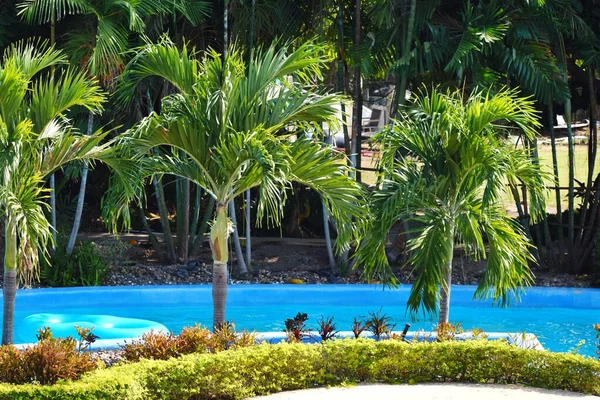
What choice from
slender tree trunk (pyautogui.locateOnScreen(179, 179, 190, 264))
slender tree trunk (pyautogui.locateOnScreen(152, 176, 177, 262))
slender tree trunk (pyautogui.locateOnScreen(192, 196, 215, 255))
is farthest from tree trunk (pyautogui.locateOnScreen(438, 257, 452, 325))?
slender tree trunk (pyautogui.locateOnScreen(152, 176, 177, 262))

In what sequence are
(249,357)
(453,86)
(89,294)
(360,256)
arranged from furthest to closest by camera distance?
(453,86), (89,294), (360,256), (249,357)

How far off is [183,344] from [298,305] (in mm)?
5411

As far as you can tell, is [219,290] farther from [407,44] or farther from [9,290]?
[407,44]

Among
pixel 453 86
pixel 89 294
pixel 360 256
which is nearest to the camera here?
pixel 360 256

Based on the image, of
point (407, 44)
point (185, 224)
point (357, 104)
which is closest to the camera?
point (407, 44)

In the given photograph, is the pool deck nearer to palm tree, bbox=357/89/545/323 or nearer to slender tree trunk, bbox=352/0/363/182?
palm tree, bbox=357/89/545/323

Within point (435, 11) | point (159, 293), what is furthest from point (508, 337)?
point (435, 11)

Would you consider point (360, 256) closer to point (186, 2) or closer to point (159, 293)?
point (159, 293)

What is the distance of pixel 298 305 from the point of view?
1376 cm

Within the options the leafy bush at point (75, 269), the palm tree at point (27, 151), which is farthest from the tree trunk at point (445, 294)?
the leafy bush at point (75, 269)

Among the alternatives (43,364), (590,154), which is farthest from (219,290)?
(590,154)

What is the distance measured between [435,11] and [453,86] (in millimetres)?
1219

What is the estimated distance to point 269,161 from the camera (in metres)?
8.27

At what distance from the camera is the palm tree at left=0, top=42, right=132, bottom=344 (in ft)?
27.4
